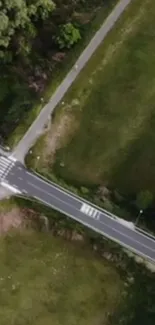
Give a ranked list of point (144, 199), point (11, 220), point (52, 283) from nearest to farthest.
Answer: point (52, 283) → point (144, 199) → point (11, 220)

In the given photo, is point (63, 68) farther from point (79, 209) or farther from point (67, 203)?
point (79, 209)

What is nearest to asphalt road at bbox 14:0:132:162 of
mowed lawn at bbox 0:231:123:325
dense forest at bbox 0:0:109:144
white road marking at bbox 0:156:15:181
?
white road marking at bbox 0:156:15:181

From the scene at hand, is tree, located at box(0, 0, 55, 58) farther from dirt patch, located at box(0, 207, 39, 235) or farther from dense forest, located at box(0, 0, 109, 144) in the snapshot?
dirt patch, located at box(0, 207, 39, 235)

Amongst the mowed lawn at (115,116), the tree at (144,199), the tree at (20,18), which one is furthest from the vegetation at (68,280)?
the tree at (20,18)

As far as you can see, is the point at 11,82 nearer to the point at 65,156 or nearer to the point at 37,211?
the point at 65,156

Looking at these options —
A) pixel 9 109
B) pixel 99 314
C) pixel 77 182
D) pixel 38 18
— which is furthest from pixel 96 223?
pixel 38 18

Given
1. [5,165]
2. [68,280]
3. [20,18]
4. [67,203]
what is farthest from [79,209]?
[20,18]
